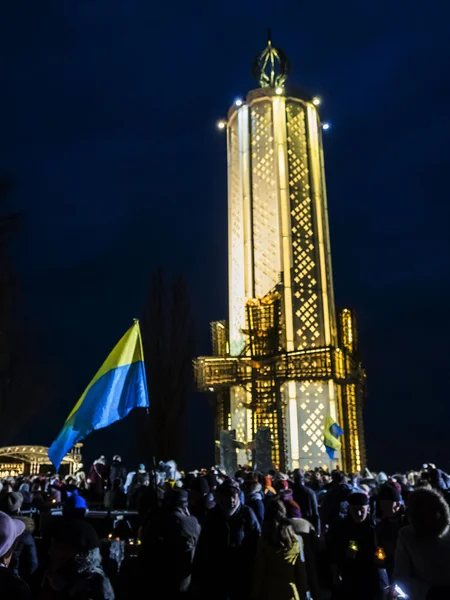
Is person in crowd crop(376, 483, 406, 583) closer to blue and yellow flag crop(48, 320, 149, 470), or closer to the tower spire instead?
blue and yellow flag crop(48, 320, 149, 470)

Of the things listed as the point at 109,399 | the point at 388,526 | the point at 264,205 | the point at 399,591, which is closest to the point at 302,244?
the point at 264,205

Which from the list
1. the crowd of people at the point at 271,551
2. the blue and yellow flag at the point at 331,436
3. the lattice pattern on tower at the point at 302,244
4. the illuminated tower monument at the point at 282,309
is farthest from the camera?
the lattice pattern on tower at the point at 302,244

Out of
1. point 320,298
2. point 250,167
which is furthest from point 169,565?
point 250,167

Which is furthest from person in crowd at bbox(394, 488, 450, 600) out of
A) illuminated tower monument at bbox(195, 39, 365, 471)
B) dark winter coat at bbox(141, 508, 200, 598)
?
illuminated tower monument at bbox(195, 39, 365, 471)

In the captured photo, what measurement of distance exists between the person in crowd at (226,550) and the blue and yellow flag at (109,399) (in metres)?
3.41

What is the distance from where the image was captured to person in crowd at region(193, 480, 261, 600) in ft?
13.9

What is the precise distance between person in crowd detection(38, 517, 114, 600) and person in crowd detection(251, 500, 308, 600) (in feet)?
5.40

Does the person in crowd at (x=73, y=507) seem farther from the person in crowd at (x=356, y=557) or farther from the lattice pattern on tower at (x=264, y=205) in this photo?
the lattice pattern on tower at (x=264, y=205)

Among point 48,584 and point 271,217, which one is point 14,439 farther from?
point 48,584

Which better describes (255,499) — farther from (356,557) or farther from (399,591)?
(399,591)

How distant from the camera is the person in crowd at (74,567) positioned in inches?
98.5

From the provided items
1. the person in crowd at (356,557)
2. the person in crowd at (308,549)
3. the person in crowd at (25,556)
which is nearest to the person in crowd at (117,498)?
the person in crowd at (25,556)

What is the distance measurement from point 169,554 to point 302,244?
1965 cm

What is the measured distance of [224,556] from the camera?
4.29 metres
